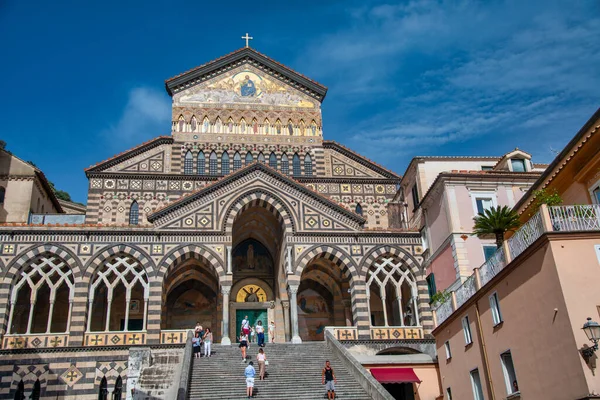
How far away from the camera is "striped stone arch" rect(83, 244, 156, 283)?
3238 centimetres

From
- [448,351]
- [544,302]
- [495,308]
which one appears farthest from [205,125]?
[544,302]

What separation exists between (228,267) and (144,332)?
5.46 m

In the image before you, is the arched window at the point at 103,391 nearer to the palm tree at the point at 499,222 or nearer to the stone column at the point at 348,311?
the stone column at the point at 348,311

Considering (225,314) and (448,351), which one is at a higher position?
(225,314)

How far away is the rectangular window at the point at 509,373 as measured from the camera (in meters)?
21.2

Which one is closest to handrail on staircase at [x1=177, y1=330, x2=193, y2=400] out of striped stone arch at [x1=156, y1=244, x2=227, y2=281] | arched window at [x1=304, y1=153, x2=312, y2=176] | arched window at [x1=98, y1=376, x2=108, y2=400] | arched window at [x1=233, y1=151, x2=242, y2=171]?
arched window at [x1=98, y1=376, x2=108, y2=400]

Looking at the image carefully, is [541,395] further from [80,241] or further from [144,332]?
[80,241]

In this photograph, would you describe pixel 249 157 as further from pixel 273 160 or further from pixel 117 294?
pixel 117 294

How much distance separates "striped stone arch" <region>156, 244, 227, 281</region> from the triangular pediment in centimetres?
113

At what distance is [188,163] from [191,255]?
1007 centimetres

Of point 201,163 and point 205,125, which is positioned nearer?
point 201,163

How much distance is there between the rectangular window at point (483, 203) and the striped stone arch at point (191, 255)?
13938mm

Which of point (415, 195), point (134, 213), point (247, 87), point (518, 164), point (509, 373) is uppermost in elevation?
point (247, 87)

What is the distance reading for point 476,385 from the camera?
2462cm
